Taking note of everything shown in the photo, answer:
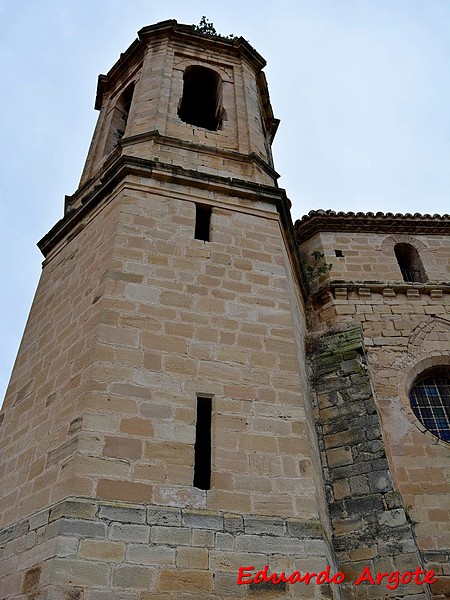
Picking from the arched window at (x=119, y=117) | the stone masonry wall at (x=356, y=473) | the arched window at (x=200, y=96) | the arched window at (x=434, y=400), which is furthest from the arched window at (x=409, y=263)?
the arched window at (x=119, y=117)

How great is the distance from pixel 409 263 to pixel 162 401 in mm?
7068

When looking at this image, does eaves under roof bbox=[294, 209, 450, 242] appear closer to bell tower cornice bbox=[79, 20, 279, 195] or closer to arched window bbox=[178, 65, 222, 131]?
bell tower cornice bbox=[79, 20, 279, 195]

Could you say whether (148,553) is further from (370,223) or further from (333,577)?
(370,223)

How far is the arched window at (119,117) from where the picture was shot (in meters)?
10.5

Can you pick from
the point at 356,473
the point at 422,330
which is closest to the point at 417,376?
the point at 422,330

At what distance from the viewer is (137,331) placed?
17.5 feet

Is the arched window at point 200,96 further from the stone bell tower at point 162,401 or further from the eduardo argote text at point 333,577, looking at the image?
the eduardo argote text at point 333,577

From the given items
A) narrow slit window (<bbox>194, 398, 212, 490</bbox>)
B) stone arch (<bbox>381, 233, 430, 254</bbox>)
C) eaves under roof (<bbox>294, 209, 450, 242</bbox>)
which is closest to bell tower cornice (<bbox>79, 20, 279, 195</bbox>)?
eaves under roof (<bbox>294, 209, 450, 242</bbox>)

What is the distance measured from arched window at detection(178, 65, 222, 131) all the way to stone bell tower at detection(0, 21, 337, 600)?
3206mm

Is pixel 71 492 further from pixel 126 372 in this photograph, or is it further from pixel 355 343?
pixel 355 343

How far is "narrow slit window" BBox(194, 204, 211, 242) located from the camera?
700 centimetres

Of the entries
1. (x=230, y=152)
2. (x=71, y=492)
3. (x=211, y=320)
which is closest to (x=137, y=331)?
(x=211, y=320)

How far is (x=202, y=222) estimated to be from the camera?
282 inches

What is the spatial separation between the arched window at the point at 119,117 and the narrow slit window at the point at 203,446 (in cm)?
678
